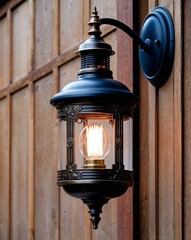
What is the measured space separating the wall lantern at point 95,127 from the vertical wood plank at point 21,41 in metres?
2.22

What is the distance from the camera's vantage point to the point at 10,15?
20.1ft

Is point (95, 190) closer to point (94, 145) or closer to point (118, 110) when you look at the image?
point (94, 145)

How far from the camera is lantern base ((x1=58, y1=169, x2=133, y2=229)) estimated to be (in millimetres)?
3371

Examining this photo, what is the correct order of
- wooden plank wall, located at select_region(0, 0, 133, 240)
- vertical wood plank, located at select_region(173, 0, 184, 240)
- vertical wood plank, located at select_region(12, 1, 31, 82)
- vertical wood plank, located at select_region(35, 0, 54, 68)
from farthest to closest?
vertical wood plank, located at select_region(12, 1, 31, 82), vertical wood plank, located at select_region(35, 0, 54, 68), wooden plank wall, located at select_region(0, 0, 133, 240), vertical wood plank, located at select_region(173, 0, 184, 240)

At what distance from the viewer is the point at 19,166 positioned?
5.78m

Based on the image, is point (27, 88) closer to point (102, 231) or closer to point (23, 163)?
point (23, 163)

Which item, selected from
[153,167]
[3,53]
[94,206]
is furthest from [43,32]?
[94,206]

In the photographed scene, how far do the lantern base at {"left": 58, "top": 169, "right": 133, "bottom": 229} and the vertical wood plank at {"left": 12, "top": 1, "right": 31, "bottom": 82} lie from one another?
2.37 meters

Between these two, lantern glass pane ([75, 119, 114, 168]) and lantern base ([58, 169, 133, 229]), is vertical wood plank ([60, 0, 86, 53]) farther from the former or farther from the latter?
lantern base ([58, 169, 133, 229])

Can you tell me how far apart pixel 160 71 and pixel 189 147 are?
15.4 inches

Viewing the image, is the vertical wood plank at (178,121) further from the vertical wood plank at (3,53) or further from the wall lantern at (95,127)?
the vertical wood plank at (3,53)

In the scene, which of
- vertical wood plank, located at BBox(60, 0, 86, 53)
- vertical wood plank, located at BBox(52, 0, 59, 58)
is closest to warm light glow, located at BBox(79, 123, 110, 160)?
vertical wood plank, located at BBox(60, 0, 86, 53)

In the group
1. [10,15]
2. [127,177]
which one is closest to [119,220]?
[127,177]

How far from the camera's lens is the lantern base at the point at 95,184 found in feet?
11.1
